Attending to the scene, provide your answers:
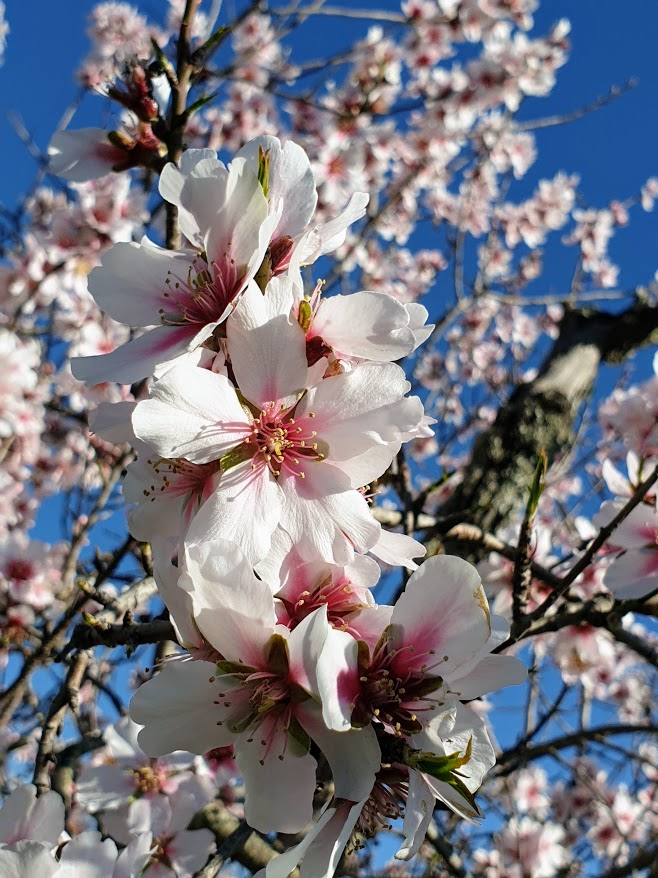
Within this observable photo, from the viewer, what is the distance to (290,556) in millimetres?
786

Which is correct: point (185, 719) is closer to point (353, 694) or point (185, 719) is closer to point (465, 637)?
point (353, 694)

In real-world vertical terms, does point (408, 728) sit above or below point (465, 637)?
below

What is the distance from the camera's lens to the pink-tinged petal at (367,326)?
803mm

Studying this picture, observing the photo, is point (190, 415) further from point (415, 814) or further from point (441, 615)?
point (415, 814)

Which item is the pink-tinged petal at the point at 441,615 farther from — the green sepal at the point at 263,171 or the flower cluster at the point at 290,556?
the green sepal at the point at 263,171

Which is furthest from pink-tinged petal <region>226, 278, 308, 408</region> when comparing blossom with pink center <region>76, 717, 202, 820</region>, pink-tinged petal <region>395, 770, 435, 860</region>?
blossom with pink center <region>76, 717, 202, 820</region>

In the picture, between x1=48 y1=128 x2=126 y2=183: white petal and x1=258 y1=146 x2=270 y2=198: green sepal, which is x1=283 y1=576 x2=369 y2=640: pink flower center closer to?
x1=258 y1=146 x2=270 y2=198: green sepal

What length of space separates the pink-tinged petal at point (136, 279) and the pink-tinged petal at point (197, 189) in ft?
0.15

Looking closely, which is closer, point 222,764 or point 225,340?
point 225,340

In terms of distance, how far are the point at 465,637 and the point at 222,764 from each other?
135 cm

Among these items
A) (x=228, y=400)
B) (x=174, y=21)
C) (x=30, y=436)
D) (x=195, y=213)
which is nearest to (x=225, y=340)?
(x=228, y=400)

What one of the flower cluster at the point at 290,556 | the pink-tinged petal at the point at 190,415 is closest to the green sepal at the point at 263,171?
the flower cluster at the point at 290,556

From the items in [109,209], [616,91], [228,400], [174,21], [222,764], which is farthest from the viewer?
[174,21]

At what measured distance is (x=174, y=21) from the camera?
277 inches
